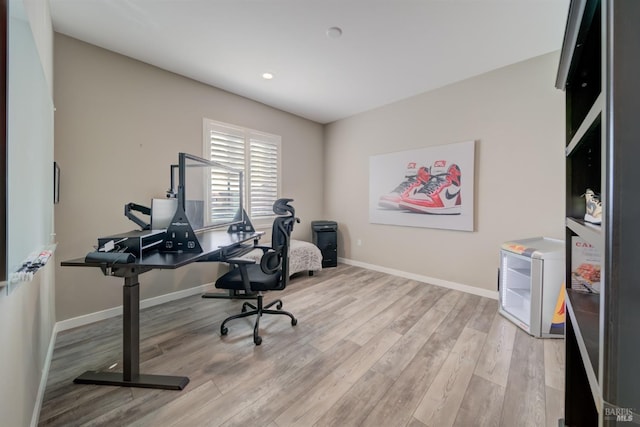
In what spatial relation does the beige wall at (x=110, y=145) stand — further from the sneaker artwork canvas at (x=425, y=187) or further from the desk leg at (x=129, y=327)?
the sneaker artwork canvas at (x=425, y=187)

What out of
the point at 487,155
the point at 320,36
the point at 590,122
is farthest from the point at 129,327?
the point at 487,155

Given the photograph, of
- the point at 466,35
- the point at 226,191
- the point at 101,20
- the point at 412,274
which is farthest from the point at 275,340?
the point at 466,35

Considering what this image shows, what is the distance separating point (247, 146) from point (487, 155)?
3258mm

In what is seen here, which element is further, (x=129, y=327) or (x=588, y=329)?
(x=129, y=327)

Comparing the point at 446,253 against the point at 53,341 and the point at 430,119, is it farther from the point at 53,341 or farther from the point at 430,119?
the point at 53,341

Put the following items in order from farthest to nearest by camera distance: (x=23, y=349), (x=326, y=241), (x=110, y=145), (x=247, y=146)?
(x=326, y=241) → (x=247, y=146) → (x=110, y=145) → (x=23, y=349)

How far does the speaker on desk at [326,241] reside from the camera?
4352 mm

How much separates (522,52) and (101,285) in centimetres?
498

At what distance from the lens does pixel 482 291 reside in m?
3.03

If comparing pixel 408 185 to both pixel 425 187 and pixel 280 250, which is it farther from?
pixel 280 250

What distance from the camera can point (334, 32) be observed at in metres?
2.22

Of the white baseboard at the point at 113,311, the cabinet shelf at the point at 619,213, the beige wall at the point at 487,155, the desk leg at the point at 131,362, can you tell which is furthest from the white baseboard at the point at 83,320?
the beige wall at the point at 487,155

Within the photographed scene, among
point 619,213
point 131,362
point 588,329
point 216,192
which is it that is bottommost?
point 131,362

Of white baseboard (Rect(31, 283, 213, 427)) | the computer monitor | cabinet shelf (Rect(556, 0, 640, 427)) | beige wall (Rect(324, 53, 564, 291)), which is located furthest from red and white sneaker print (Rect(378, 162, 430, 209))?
cabinet shelf (Rect(556, 0, 640, 427))
